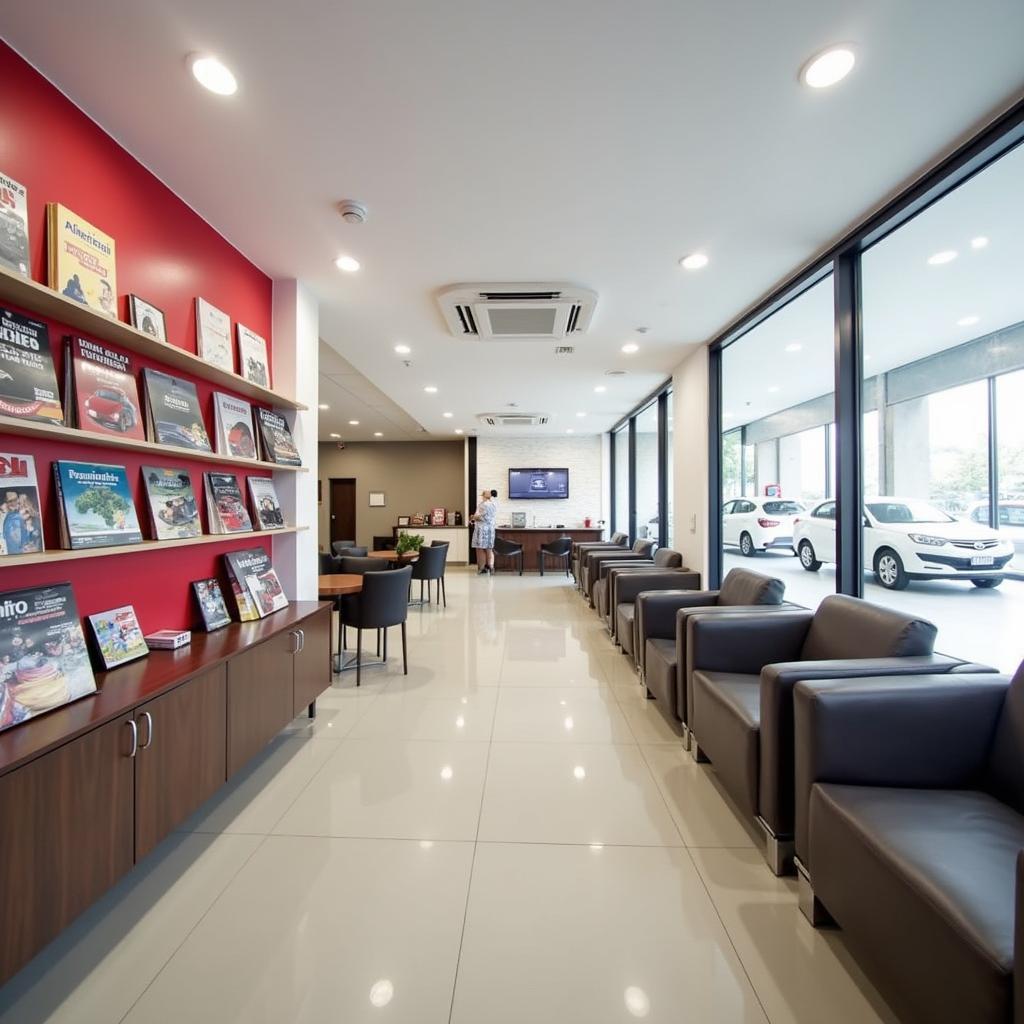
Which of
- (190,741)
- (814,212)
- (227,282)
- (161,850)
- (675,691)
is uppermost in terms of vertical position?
(814,212)

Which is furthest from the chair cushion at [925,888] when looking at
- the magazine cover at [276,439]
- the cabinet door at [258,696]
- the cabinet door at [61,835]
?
the magazine cover at [276,439]

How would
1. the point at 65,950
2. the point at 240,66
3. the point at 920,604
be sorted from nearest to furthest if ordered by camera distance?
the point at 65,950, the point at 240,66, the point at 920,604

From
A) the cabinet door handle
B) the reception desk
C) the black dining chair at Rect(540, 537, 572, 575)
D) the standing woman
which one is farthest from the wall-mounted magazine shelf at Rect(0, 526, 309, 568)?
the reception desk

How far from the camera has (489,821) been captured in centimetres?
222

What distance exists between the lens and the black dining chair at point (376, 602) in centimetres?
395

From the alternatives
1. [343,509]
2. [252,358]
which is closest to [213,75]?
[252,358]

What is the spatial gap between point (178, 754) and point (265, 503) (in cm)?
164

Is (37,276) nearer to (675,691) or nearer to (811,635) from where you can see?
(675,691)

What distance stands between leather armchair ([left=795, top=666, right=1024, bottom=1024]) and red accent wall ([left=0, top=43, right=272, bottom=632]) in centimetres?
277

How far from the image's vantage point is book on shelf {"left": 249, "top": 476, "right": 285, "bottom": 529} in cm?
310

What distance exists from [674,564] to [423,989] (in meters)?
4.48

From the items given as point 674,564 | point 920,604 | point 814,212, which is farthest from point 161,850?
point 674,564

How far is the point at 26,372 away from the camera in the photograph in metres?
1.68

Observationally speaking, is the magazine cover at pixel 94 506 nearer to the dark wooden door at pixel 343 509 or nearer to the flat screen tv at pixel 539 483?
the flat screen tv at pixel 539 483
